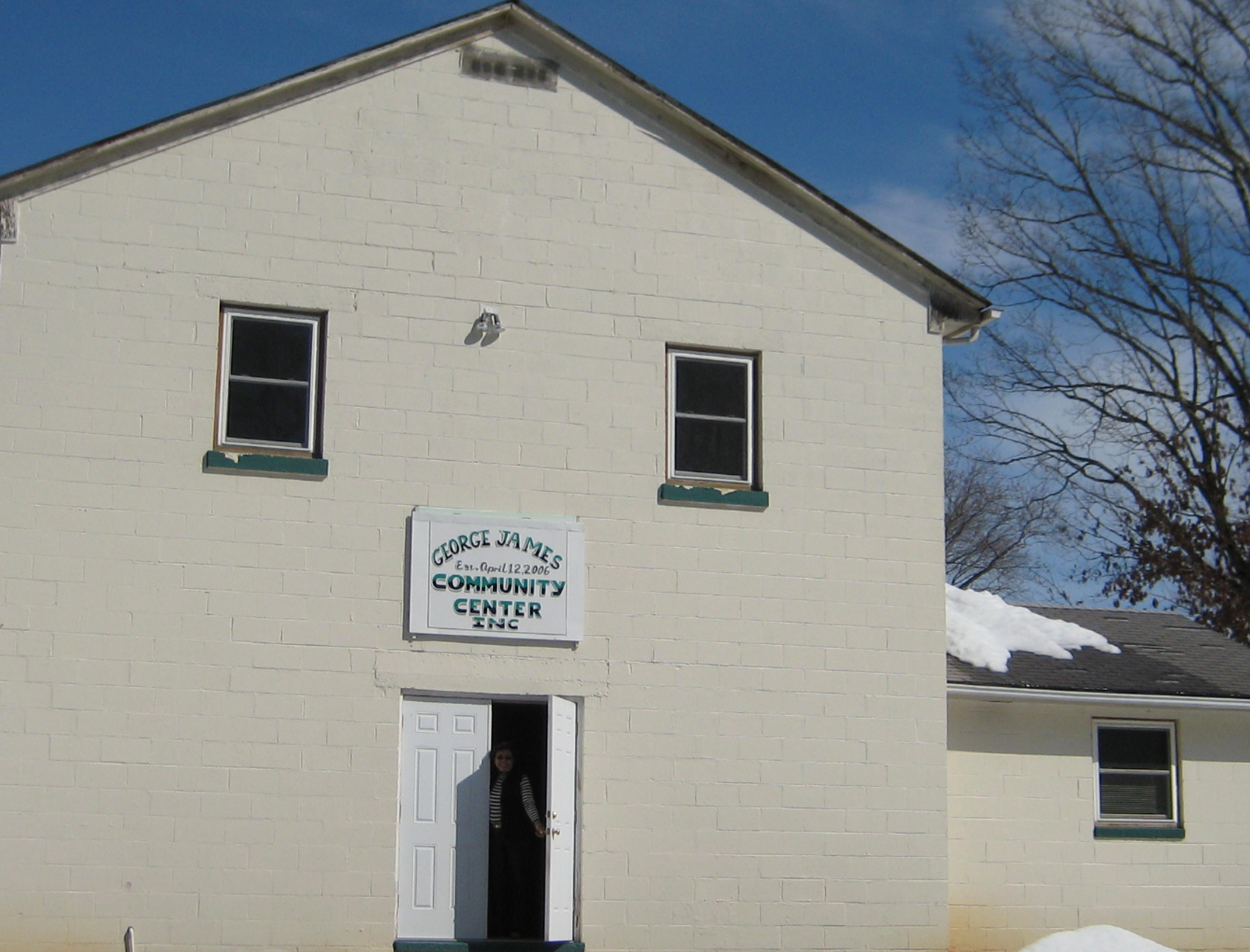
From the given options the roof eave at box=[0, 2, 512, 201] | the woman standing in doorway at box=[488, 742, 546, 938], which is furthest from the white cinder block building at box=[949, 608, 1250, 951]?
the roof eave at box=[0, 2, 512, 201]

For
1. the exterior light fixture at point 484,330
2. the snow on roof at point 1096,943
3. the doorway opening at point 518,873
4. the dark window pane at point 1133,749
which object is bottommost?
the snow on roof at point 1096,943

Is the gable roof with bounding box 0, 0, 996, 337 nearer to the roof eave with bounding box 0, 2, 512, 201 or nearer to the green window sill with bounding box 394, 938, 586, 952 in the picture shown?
the roof eave with bounding box 0, 2, 512, 201

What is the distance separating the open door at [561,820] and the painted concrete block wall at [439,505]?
209mm

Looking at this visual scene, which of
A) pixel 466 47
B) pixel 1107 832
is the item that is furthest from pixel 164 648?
pixel 1107 832

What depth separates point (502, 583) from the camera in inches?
521

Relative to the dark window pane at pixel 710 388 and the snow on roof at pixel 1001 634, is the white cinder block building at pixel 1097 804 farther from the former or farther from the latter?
the dark window pane at pixel 710 388

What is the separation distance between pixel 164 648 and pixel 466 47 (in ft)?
19.4

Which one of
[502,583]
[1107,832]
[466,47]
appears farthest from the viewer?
[1107,832]

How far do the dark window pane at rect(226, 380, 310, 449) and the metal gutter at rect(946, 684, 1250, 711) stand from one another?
6.36 meters

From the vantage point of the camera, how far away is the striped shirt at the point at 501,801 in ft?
43.2

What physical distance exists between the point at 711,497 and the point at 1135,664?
558 cm

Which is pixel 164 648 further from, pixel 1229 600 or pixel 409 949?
pixel 1229 600

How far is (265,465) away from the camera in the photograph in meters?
12.9

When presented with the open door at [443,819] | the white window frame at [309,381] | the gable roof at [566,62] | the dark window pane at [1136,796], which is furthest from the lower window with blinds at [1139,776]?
the white window frame at [309,381]
